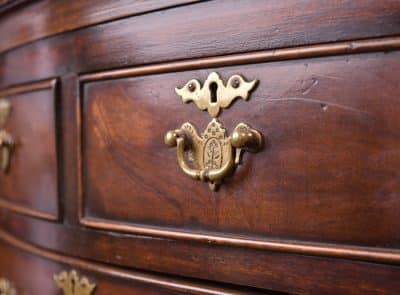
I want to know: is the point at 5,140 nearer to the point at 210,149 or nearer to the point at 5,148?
the point at 5,148

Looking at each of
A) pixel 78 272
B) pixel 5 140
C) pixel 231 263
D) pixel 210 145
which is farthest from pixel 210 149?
pixel 5 140

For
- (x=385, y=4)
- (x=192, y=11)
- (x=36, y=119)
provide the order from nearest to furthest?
(x=385, y=4) < (x=192, y=11) < (x=36, y=119)

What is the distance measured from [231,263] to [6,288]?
16.9 inches

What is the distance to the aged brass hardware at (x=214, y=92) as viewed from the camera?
465mm

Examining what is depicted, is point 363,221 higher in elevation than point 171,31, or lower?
lower

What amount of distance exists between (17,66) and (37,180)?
0.51 feet

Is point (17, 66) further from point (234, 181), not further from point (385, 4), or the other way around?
point (385, 4)

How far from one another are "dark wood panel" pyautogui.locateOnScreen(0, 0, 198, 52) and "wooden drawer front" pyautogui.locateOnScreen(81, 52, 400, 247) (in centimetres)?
7

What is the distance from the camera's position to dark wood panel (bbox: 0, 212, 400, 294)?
418 mm

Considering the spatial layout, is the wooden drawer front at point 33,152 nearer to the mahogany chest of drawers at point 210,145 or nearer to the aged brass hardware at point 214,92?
the mahogany chest of drawers at point 210,145

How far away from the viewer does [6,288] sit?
77cm

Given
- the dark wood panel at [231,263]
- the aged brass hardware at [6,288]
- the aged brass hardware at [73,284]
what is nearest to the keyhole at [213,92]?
the dark wood panel at [231,263]

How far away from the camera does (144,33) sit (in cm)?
54

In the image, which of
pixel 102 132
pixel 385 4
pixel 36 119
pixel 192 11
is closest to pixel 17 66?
pixel 36 119
